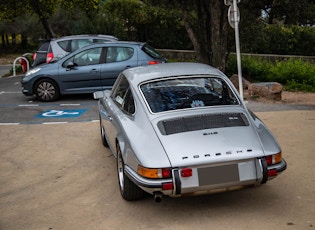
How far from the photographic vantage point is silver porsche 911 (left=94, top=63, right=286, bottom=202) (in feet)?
14.8

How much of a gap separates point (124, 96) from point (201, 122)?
1372 millimetres

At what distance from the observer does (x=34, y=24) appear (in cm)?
3562

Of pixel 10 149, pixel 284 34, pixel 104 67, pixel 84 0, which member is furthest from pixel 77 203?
pixel 284 34

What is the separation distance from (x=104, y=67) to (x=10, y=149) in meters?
4.68

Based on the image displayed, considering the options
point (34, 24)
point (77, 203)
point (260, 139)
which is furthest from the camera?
point (34, 24)

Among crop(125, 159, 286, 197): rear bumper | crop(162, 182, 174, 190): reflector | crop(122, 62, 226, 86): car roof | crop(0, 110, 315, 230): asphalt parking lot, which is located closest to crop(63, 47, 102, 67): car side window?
crop(0, 110, 315, 230): asphalt parking lot

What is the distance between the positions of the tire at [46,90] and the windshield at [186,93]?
272 inches

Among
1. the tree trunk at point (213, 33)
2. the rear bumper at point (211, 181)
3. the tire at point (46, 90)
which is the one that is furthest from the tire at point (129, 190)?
the tree trunk at point (213, 33)

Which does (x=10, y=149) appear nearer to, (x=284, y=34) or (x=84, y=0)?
(x=84, y=0)

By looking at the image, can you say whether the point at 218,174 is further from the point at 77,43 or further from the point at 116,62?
the point at 77,43

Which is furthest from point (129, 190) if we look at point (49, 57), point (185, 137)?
point (49, 57)

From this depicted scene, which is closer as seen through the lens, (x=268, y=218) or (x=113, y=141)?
(x=268, y=218)

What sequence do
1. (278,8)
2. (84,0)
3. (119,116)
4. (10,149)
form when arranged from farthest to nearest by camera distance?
1. (84,0)
2. (278,8)
3. (10,149)
4. (119,116)

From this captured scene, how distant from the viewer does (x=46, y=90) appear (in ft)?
39.9
